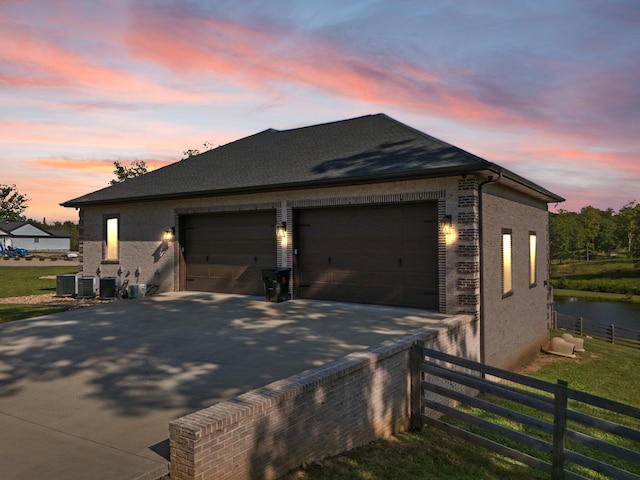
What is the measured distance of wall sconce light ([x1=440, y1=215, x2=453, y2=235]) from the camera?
10.7m

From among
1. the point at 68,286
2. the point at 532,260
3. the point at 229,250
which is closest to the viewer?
the point at 229,250

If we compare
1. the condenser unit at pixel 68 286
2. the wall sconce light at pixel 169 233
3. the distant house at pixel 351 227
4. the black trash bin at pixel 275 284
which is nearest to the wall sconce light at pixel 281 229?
the distant house at pixel 351 227

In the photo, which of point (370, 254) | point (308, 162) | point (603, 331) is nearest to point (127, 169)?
point (308, 162)

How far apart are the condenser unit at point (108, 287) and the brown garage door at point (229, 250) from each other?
3275mm

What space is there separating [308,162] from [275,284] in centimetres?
403

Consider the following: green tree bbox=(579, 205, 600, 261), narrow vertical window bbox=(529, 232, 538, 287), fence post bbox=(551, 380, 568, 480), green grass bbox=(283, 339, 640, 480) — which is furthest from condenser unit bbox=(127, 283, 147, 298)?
green tree bbox=(579, 205, 600, 261)

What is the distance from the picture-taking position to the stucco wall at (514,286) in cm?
1112

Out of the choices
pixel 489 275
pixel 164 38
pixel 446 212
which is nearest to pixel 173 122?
pixel 164 38

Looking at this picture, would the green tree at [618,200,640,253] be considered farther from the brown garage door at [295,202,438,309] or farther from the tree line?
the brown garage door at [295,202,438,309]

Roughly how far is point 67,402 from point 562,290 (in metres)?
62.0

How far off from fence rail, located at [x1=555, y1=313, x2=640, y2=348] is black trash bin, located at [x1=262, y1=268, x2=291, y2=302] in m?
17.1

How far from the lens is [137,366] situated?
6.88 m

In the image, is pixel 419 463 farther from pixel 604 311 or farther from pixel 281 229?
pixel 604 311

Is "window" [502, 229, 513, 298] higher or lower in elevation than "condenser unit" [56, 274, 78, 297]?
higher
